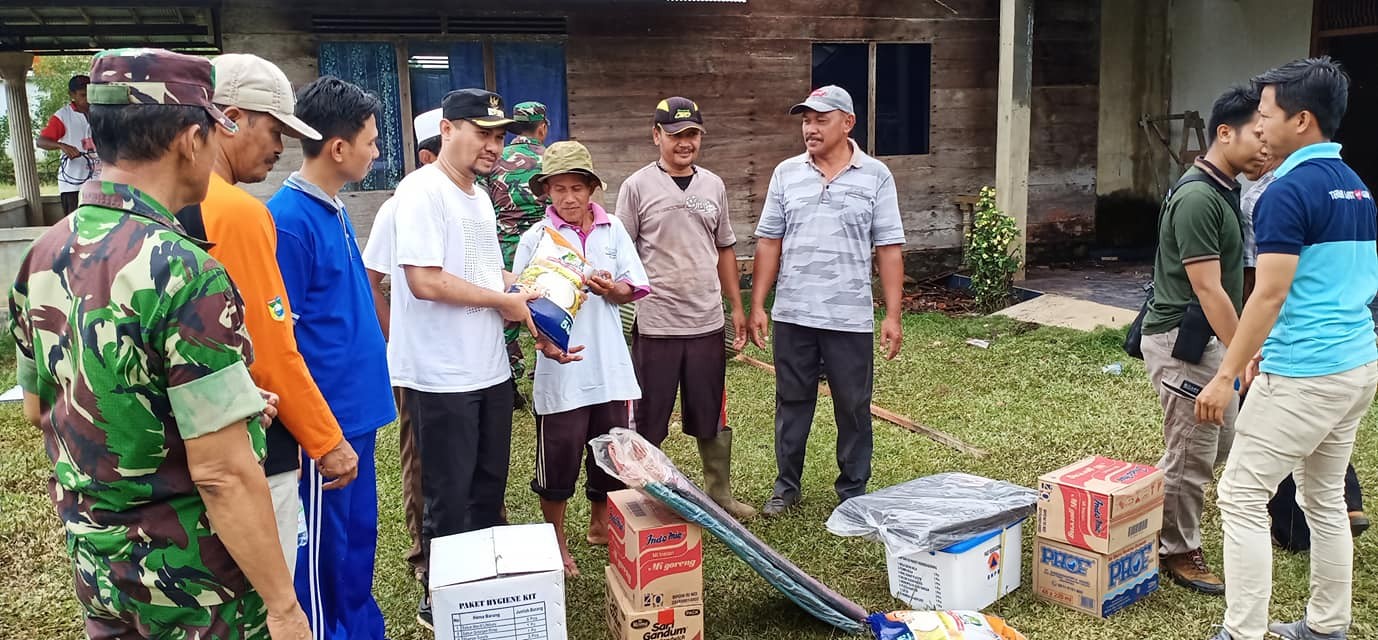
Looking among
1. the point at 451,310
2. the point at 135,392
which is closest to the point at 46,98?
the point at 451,310

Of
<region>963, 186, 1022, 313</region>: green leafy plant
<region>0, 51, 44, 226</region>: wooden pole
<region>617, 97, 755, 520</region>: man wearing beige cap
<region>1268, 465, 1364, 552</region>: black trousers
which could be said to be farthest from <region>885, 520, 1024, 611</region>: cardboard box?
<region>0, 51, 44, 226</region>: wooden pole

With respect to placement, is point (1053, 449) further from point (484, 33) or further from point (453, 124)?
point (484, 33)

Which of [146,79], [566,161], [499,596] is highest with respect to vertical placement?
[146,79]

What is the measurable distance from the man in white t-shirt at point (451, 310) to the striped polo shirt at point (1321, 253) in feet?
7.71

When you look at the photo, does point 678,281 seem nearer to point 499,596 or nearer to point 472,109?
point 472,109

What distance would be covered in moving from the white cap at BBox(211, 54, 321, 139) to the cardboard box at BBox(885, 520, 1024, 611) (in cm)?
246

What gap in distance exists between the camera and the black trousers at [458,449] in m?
3.14

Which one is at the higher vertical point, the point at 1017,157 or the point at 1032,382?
the point at 1017,157

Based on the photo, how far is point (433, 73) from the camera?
8609mm

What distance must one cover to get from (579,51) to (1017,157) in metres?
4.26

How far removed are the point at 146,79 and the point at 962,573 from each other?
280 centimetres

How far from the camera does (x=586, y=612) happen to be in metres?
3.46

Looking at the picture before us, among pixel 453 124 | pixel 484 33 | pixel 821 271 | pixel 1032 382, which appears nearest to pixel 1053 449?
pixel 1032 382

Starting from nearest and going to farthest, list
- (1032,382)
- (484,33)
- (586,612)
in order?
(586,612) < (1032,382) < (484,33)
